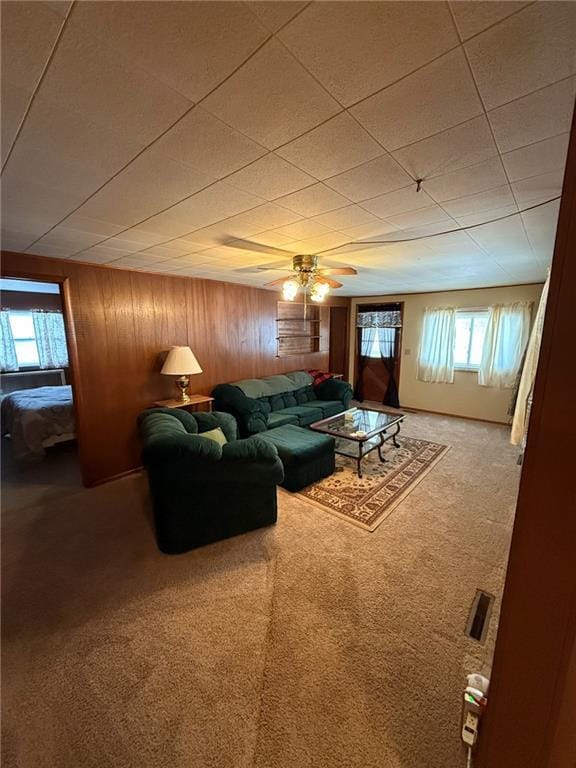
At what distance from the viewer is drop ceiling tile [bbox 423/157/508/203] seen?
4.53ft

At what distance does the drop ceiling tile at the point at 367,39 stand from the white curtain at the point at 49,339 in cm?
701

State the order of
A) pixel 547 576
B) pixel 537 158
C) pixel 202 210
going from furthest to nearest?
pixel 202 210 < pixel 537 158 < pixel 547 576

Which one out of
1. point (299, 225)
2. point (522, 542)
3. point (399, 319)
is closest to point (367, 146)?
point (299, 225)

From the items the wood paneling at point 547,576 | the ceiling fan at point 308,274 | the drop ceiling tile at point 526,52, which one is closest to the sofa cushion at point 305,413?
the ceiling fan at point 308,274

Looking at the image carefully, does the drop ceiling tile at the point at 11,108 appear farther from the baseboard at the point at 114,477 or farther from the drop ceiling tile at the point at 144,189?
the baseboard at the point at 114,477

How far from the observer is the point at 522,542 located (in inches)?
32.5

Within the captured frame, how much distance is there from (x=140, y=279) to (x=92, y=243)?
1.09m

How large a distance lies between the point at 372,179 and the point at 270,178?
49cm

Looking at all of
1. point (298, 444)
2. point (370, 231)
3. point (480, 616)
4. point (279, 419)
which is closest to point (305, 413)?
point (279, 419)

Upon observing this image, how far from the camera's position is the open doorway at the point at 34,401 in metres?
3.41

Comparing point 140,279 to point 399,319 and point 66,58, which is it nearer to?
point 66,58

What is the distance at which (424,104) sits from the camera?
0.99 m

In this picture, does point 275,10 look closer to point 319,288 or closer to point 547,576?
point 547,576

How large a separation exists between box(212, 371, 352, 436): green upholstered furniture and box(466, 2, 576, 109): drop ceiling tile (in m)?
3.48
